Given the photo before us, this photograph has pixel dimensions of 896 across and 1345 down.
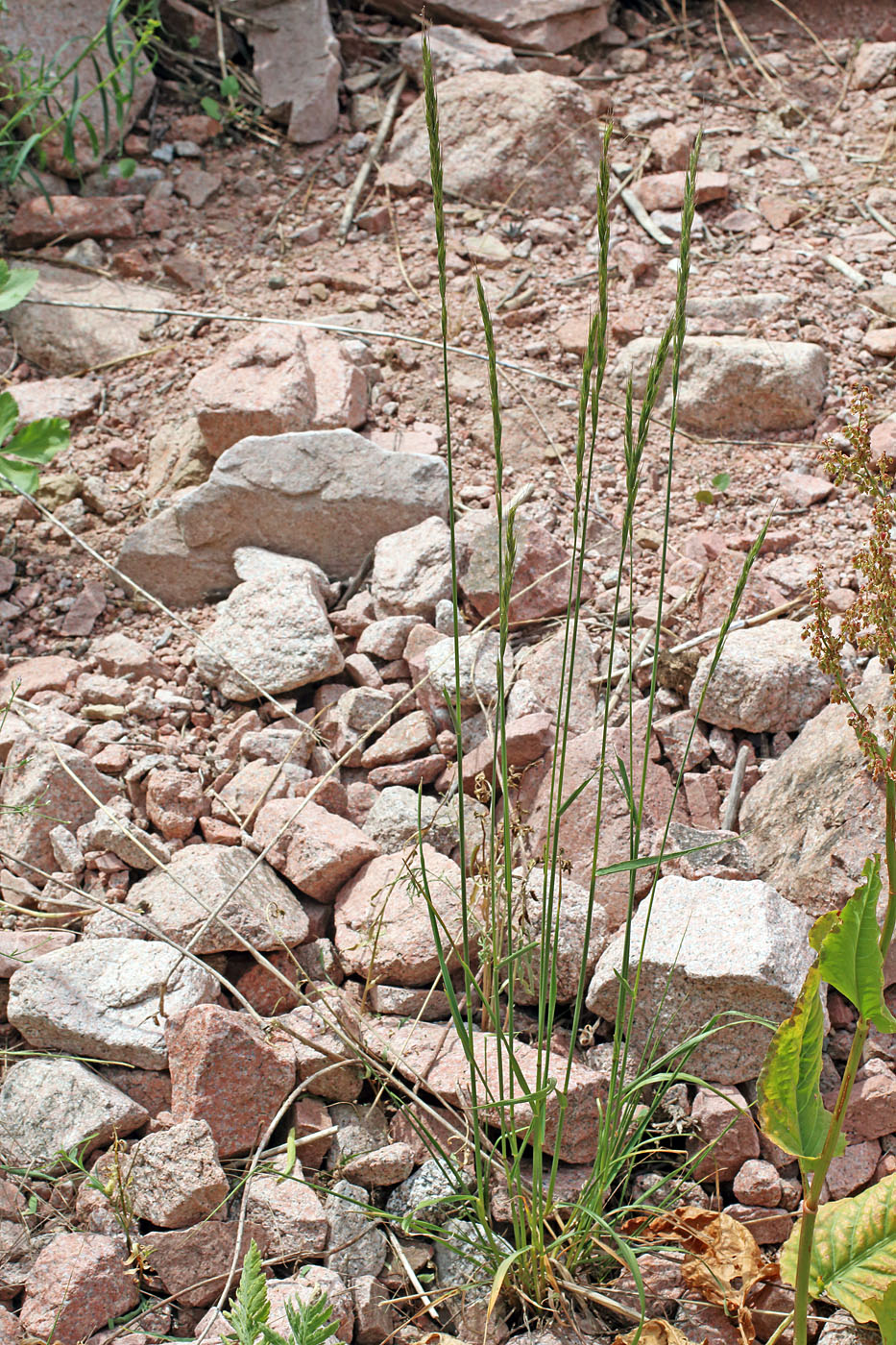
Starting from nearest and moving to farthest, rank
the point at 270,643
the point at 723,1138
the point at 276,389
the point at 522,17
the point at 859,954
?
the point at 859,954
the point at 723,1138
the point at 270,643
the point at 276,389
the point at 522,17

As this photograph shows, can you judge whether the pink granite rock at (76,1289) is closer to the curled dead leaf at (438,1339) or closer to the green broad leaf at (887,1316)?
the curled dead leaf at (438,1339)

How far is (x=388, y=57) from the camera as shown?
4.37 metres

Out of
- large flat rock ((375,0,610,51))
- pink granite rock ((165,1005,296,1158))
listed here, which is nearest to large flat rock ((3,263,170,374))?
large flat rock ((375,0,610,51))

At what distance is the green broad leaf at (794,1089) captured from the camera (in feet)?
4.25

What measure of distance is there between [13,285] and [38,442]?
470 millimetres

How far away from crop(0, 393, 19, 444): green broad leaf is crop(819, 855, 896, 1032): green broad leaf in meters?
2.06

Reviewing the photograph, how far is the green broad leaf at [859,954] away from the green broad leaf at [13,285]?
2.29 m

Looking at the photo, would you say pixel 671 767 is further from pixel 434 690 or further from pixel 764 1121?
pixel 764 1121

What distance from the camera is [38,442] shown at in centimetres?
250

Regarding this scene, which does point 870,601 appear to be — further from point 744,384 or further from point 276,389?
point 276,389

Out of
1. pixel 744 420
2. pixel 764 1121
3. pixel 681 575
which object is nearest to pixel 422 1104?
pixel 764 1121

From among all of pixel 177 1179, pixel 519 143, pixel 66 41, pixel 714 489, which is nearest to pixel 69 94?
pixel 66 41

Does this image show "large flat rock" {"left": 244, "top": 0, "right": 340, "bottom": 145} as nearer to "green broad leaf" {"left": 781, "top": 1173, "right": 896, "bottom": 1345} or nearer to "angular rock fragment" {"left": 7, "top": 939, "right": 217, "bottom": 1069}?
"angular rock fragment" {"left": 7, "top": 939, "right": 217, "bottom": 1069}

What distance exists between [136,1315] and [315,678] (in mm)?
1379
